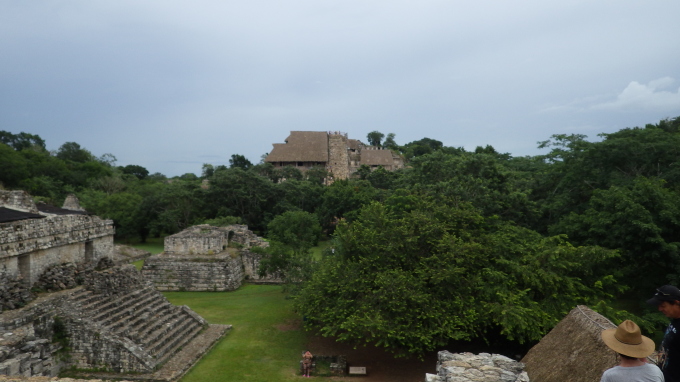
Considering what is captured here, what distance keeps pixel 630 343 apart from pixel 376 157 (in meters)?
55.7

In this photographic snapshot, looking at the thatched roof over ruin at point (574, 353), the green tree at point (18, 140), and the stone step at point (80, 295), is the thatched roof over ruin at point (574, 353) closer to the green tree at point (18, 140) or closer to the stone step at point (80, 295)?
the stone step at point (80, 295)

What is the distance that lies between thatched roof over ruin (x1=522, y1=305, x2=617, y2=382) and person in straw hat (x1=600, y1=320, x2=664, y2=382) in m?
2.66

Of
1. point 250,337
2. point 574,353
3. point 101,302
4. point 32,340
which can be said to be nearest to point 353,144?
point 250,337

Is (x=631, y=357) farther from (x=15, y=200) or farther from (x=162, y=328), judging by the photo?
(x=15, y=200)

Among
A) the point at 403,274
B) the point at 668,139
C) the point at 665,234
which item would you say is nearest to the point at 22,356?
the point at 403,274

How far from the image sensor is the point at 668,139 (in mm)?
20609

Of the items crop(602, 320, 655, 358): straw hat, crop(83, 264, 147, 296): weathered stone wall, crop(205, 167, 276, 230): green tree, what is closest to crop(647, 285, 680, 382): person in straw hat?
crop(602, 320, 655, 358): straw hat

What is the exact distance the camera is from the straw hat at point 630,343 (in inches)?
171

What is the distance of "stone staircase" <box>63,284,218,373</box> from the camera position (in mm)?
11742

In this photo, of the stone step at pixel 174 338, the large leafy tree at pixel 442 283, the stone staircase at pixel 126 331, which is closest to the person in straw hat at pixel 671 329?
the large leafy tree at pixel 442 283

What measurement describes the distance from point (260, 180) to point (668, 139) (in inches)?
1132

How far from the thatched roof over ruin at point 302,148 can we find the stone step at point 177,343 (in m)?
39.0

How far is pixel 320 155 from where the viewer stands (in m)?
54.4

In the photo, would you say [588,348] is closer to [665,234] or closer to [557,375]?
[557,375]
